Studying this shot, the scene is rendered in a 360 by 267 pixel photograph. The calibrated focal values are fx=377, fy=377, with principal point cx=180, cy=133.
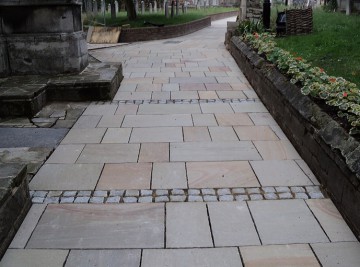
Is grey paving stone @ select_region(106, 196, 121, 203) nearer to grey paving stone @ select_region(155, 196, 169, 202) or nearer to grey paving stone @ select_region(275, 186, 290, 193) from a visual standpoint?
grey paving stone @ select_region(155, 196, 169, 202)

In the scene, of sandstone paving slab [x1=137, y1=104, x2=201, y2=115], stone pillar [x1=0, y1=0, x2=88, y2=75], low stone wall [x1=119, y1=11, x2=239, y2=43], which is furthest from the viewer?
low stone wall [x1=119, y1=11, x2=239, y2=43]

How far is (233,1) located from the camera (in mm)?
43219

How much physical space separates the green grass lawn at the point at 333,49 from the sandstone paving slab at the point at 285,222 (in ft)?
8.57

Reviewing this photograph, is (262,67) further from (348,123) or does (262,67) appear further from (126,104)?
(348,123)

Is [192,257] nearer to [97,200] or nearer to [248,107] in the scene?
[97,200]

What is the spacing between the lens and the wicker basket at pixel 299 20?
33.1 ft

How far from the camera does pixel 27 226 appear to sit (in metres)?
2.92

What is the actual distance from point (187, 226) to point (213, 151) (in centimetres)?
150

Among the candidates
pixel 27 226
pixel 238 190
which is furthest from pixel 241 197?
pixel 27 226

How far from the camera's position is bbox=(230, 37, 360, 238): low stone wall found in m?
2.84

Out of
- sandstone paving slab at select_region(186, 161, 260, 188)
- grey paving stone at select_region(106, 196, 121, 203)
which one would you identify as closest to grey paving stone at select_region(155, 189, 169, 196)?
sandstone paving slab at select_region(186, 161, 260, 188)

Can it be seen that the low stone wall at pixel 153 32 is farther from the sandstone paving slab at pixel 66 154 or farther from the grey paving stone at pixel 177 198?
the grey paving stone at pixel 177 198

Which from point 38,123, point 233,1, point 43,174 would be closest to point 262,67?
point 38,123

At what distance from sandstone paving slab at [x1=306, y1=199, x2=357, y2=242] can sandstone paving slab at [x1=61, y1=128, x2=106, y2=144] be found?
8.58ft
